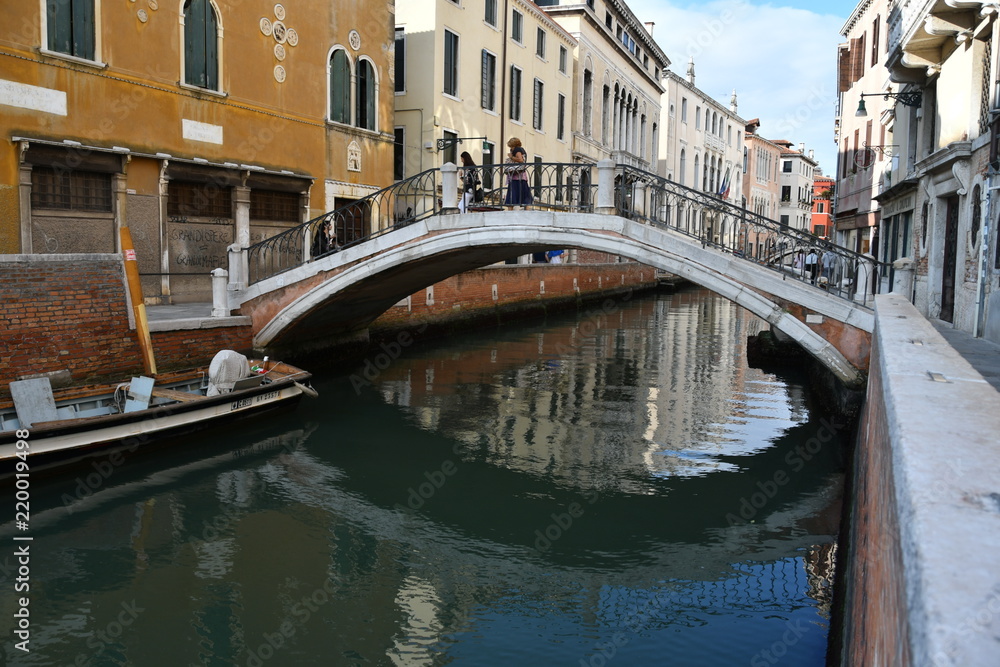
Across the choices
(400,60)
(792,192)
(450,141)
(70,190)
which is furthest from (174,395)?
(792,192)

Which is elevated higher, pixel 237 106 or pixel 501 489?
pixel 237 106

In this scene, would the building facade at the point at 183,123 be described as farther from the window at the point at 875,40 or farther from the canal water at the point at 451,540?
the window at the point at 875,40

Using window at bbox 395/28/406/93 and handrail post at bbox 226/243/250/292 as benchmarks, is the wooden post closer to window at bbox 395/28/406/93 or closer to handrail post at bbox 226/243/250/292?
handrail post at bbox 226/243/250/292

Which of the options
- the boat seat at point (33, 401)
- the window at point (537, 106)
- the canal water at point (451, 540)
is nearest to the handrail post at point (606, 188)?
the canal water at point (451, 540)

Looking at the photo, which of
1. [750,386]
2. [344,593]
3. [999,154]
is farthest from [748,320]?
[344,593]

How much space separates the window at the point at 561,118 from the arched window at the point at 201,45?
1261 cm

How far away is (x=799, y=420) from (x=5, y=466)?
772cm

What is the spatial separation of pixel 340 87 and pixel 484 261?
3965 mm

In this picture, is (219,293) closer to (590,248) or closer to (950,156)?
(590,248)

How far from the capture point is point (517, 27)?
19.3 m

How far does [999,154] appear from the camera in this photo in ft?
24.6

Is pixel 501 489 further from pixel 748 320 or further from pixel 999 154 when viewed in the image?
pixel 748 320

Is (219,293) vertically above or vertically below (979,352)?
above

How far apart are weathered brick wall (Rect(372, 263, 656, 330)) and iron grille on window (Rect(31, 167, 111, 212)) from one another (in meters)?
4.78
